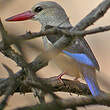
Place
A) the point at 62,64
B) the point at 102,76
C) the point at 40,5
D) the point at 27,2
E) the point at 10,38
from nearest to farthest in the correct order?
1. the point at 10,38
2. the point at 102,76
3. the point at 62,64
4. the point at 40,5
5. the point at 27,2

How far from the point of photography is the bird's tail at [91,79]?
8.46ft

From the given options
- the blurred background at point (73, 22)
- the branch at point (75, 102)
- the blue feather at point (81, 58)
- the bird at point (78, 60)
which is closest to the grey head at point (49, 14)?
the bird at point (78, 60)

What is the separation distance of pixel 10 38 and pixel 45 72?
3274 millimetres

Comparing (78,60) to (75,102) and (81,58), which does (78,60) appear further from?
(75,102)

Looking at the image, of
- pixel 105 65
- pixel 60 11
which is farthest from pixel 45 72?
pixel 60 11

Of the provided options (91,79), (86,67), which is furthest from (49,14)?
(91,79)

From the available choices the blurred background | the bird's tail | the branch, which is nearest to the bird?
the bird's tail

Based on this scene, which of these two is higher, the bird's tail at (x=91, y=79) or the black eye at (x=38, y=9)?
the black eye at (x=38, y=9)

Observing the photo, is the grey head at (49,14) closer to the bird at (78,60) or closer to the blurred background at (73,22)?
the bird at (78,60)

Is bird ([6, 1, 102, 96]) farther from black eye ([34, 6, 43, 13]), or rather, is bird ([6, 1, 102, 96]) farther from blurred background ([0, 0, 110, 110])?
blurred background ([0, 0, 110, 110])

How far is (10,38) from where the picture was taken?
1.25 meters

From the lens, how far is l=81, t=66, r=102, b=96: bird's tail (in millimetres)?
2577

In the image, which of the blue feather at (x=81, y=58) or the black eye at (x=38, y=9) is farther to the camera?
the black eye at (x=38, y=9)

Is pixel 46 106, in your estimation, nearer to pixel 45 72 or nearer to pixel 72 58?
pixel 72 58
